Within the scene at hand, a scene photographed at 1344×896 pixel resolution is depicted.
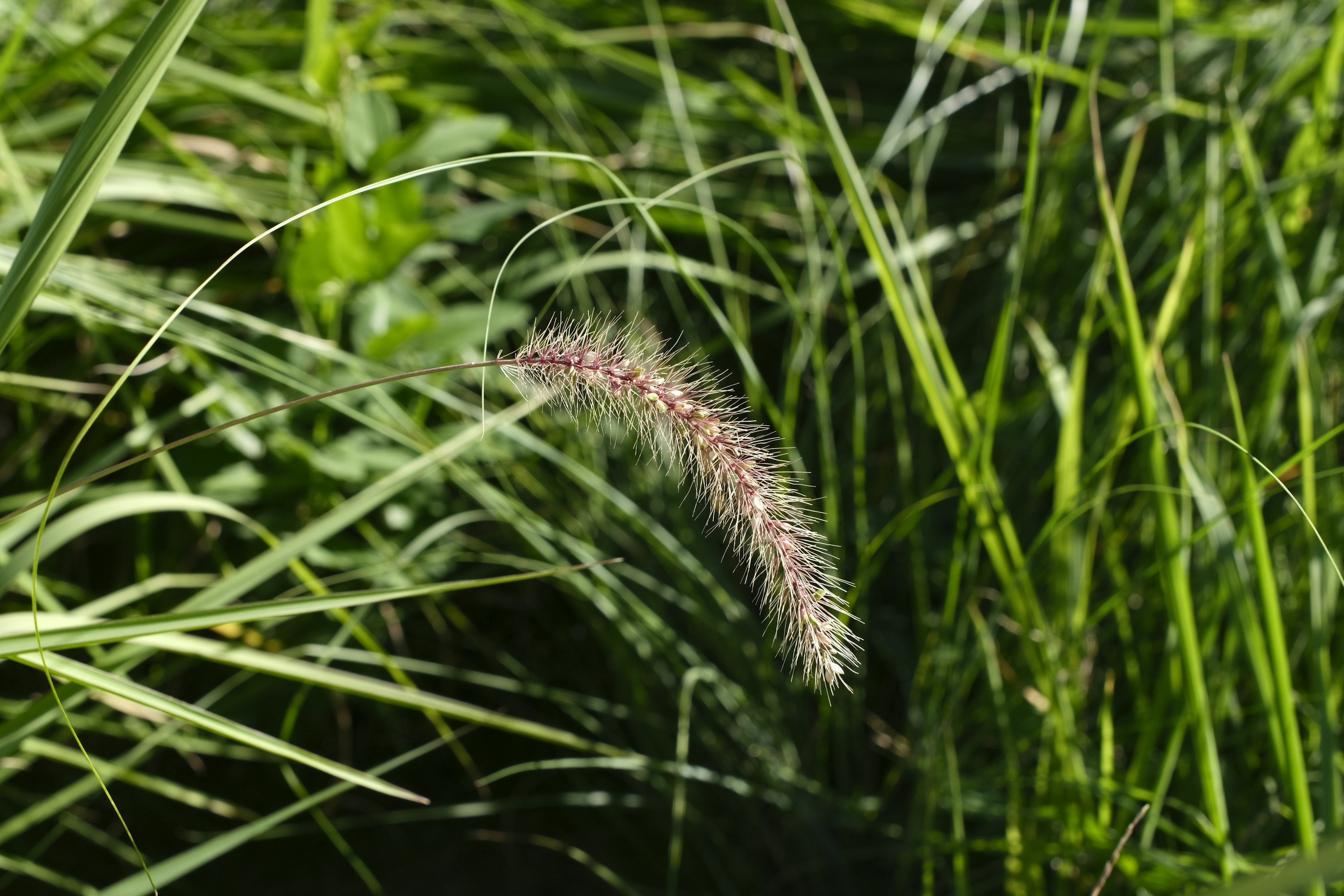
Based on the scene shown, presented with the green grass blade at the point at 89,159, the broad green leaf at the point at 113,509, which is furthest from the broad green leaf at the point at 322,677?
the green grass blade at the point at 89,159

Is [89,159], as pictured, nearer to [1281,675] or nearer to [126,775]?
[126,775]

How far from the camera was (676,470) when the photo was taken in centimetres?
125

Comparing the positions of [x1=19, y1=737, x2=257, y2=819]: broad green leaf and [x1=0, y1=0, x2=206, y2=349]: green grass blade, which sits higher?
[x1=0, y1=0, x2=206, y2=349]: green grass blade

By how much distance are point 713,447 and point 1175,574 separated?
0.47 m

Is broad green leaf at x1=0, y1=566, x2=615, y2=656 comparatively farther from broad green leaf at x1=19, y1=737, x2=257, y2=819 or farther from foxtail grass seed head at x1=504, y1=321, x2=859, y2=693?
broad green leaf at x1=19, y1=737, x2=257, y2=819

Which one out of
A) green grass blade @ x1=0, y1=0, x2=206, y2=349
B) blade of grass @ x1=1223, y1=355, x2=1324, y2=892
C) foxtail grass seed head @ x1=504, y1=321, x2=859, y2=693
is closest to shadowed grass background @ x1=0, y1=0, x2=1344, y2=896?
blade of grass @ x1=1223, y1=355, x2=1324, y2=892

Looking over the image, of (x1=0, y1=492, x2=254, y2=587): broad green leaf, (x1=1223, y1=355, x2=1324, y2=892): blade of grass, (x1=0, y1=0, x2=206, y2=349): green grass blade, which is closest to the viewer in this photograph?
(x1=0, y1=0, x2=206, y2=349): green grass blade

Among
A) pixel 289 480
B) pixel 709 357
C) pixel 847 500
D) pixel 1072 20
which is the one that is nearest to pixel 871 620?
pixel 847 500

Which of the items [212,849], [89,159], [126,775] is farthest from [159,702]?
[126,775]

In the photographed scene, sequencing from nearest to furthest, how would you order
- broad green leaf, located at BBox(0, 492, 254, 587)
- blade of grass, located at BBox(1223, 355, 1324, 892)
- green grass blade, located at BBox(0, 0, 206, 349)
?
green grass blade, located at BBox(0, 0, 206, 349), blade of grass, located at BBox(1223, 355, 1324, 892), broad green leaf, located at BBox(0, 492, 254, 587)

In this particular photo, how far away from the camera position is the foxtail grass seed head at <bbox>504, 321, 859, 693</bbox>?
52cm

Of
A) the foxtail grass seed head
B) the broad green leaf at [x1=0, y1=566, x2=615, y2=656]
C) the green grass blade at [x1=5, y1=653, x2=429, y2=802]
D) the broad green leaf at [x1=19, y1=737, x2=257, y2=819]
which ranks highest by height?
the foxtail grass seed head

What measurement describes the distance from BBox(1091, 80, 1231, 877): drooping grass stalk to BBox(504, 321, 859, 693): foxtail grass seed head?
0.34m

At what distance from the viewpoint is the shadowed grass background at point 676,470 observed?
84cm
